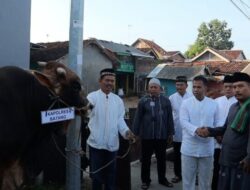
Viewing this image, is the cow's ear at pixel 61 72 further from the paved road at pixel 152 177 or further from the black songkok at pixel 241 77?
the paved road at pixel 152 177

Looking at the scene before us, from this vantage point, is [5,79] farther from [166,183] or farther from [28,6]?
[166,183]

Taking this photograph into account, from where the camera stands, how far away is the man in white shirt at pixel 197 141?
19.4ft

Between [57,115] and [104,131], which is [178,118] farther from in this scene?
[57,115]

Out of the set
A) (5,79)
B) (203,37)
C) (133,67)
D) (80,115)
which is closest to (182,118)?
(80,115)

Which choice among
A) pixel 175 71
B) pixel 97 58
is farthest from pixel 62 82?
pixel 175 71

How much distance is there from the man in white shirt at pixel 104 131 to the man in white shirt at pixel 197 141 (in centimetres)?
91

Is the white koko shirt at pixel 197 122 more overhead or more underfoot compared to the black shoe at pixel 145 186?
more overhead

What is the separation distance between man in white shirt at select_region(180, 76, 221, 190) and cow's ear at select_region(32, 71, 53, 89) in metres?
2.47

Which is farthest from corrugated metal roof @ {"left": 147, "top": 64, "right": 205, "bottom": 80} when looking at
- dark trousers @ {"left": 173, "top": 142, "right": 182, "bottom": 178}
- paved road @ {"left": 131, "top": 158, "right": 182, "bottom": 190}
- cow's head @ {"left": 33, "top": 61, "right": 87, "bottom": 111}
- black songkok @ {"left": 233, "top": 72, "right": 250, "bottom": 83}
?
cow's head @ {"left": 33, "top": 61, "right": 87, "bottom": 111}

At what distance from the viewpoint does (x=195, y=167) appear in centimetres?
600

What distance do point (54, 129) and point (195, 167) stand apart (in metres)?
2.51

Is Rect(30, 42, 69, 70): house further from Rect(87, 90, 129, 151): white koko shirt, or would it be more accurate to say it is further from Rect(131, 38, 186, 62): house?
Rect(131, 38, 186, 62): house

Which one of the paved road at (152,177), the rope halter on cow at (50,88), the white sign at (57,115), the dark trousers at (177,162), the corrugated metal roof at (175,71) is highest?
the rope halter on cow at (50,88)

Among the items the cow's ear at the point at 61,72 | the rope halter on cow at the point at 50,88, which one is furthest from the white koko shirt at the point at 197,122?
the cow's ear at the point at 61,72
